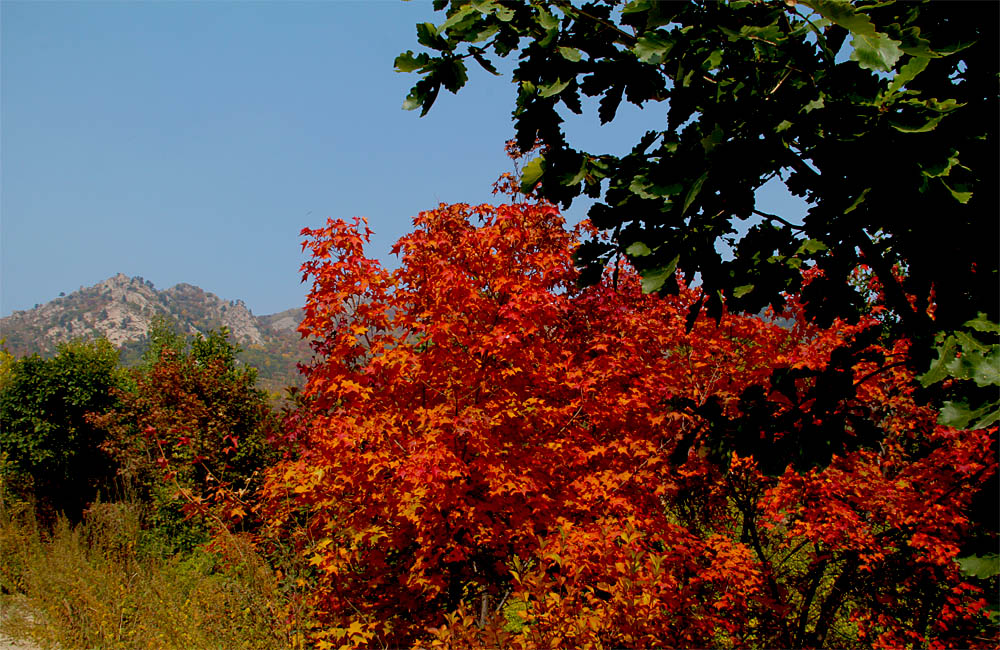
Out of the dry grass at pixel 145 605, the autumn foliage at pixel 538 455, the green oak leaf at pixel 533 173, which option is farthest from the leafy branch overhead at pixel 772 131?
the dry grass at pixel 145 605

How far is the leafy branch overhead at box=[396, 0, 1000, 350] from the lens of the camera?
A: 5.84 ft

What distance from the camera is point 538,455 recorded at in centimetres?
487

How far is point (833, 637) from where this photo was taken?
713 cm

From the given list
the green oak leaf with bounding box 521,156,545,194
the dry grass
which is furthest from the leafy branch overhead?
the dry grass

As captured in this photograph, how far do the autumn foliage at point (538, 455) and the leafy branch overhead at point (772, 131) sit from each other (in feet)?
7.50

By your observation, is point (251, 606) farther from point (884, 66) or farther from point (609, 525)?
point (884, 66)

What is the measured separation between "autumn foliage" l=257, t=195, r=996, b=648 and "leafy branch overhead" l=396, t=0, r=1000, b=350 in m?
2.29

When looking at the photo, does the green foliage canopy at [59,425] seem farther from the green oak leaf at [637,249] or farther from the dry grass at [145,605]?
the green oak leaf at [637,249]

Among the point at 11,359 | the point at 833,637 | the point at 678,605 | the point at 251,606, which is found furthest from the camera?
the point at 11,359

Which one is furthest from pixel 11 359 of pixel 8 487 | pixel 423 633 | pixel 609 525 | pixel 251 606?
pixel 609 525

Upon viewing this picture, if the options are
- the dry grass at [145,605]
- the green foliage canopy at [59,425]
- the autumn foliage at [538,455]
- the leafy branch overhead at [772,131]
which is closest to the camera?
the leafy branch overhead at [772,131]

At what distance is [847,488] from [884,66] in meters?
4.90

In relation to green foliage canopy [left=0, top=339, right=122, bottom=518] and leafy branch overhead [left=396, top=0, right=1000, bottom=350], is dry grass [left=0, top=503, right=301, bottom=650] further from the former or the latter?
green foliage canopy [left=0, top=339, right=122, bottom=518]

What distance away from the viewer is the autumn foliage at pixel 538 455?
4.75 meters
